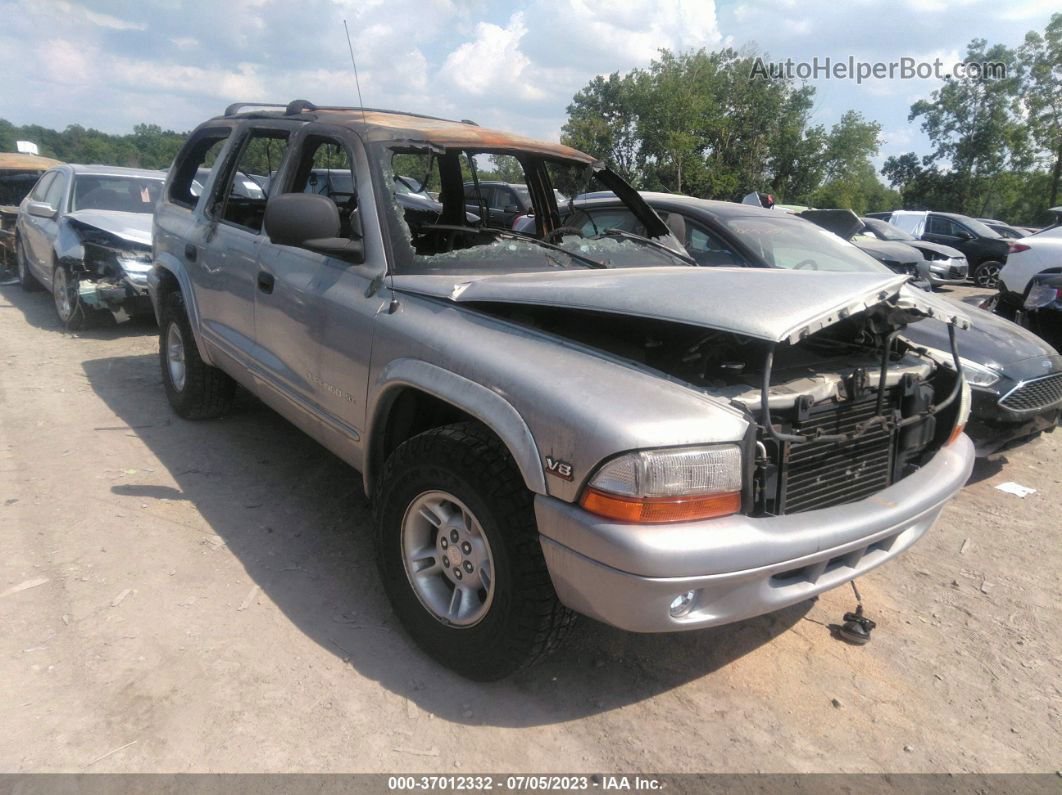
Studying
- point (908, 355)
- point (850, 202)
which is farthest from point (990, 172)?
point (908, 355)

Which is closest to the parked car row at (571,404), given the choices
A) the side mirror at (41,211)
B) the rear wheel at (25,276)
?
the side mirror at (41,211)

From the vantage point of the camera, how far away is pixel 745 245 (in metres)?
4.93

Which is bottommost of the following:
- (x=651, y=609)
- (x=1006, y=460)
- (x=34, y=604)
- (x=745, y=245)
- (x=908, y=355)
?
(x=1006, y=460)

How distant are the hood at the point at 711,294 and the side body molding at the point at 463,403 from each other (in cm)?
33

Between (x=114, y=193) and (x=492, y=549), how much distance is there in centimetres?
795

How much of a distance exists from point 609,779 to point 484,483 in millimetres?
958

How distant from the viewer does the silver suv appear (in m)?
2.12

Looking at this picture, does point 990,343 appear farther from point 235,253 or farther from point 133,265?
point 133,265

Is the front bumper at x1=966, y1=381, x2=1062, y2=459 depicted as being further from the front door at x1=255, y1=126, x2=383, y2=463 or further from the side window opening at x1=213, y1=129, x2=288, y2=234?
the side window opening at x1=213, y1=129, x2=288, y2=234

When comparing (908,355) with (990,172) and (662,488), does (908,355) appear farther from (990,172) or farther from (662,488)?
(990,172)

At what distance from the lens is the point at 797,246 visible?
5215 mm

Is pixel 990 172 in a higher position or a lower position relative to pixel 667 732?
higher

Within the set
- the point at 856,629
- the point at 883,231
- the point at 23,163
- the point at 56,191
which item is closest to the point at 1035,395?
the point at 856,629

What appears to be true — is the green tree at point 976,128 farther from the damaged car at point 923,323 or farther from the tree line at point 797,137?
the damaged car at point 923,323
